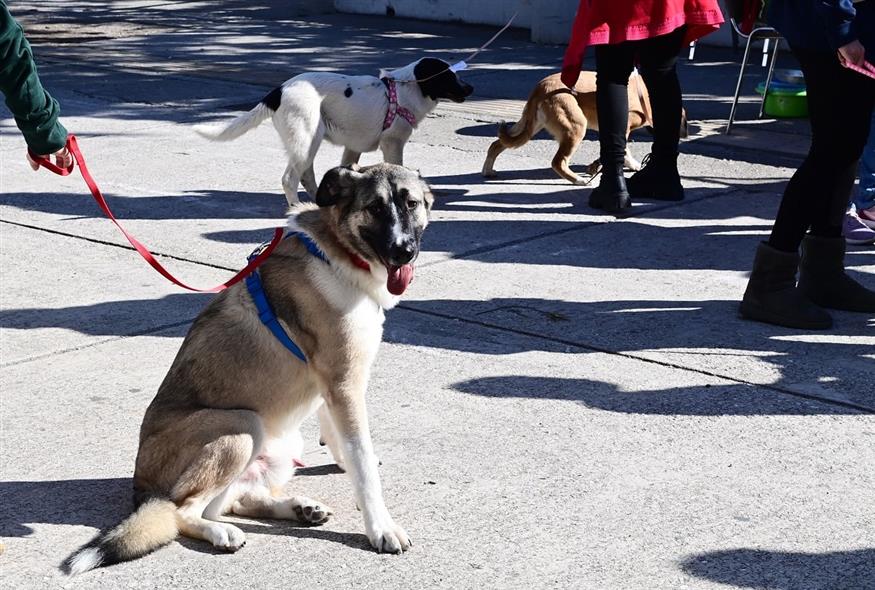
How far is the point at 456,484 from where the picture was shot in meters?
3.99

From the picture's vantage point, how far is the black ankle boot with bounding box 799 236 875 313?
564cm

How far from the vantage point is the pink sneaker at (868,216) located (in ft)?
22.7

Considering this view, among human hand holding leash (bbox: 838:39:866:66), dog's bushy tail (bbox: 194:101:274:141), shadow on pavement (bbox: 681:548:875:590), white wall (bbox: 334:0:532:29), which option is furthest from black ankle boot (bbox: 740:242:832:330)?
white wall (bbox: 334:0:532:29)

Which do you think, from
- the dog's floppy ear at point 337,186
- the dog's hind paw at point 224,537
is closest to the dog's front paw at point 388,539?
the dog's hind paw at point 224,537

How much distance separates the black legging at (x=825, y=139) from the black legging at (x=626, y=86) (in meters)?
2.12

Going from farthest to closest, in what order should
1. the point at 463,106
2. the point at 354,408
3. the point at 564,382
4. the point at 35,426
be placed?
1. the point at 463,106
2. the point at 564,382
3. the point at 35,426
4. the point at 354,408

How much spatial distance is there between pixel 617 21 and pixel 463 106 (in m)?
3.83

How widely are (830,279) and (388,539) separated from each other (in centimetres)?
300

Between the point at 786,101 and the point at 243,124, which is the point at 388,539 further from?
the point at 786,101

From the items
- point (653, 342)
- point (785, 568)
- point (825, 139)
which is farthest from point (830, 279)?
point (785, 568)

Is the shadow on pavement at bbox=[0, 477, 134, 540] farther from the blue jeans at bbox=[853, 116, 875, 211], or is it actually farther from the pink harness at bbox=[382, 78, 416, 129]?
the blue jeans at bbox=[853, 116, 875, 211]

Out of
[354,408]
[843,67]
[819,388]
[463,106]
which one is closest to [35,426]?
[354,408]

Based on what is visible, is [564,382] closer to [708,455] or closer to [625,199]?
[708,455]

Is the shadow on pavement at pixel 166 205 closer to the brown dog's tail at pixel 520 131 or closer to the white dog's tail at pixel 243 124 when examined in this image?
the white dog's tail at pixel 243 124
